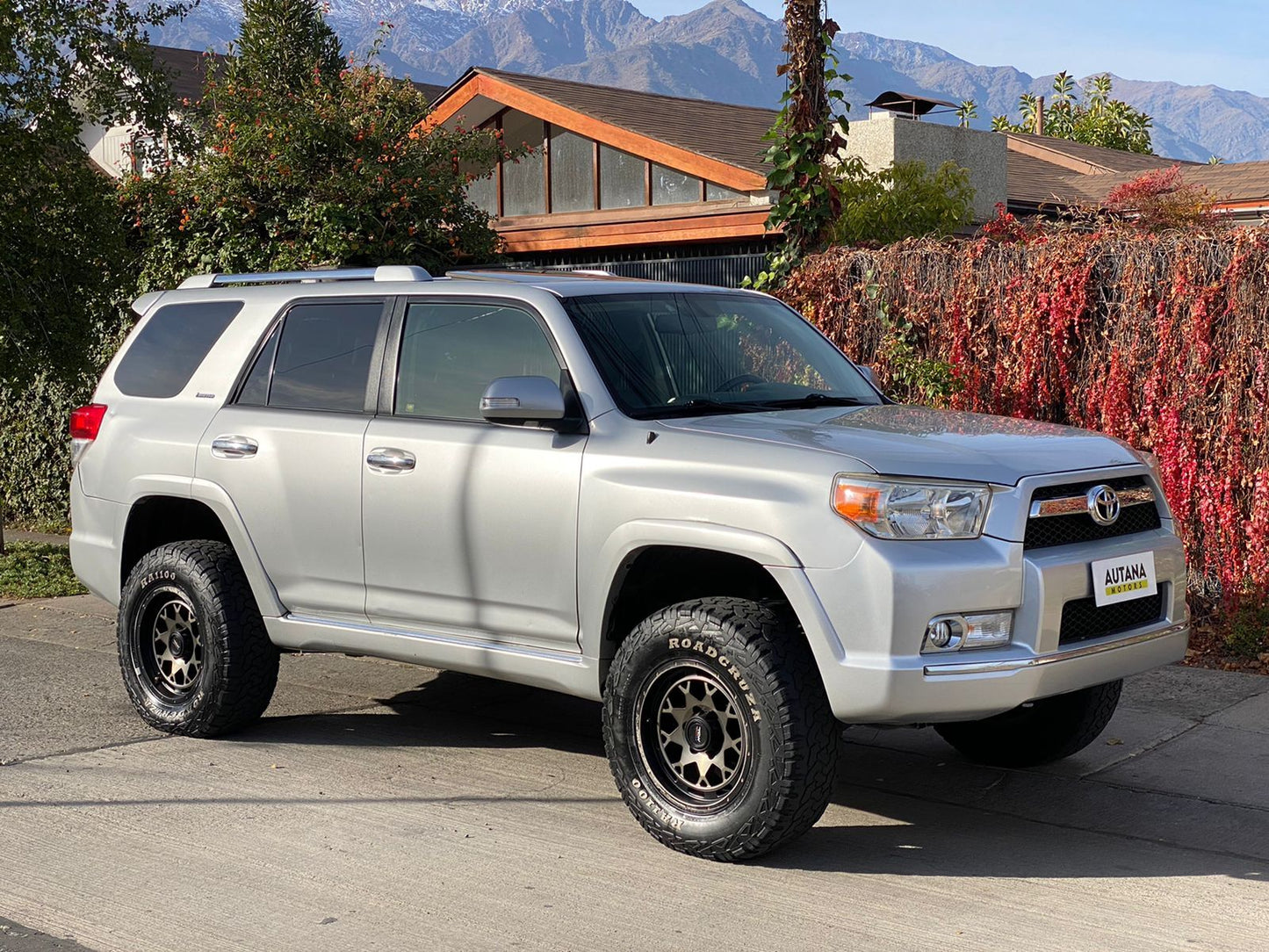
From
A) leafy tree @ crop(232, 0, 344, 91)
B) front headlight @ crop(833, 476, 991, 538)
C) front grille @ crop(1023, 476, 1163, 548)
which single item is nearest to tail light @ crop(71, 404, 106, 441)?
front headlight @ crop(833, 476, 991, 538)

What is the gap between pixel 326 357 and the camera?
648 centimetres

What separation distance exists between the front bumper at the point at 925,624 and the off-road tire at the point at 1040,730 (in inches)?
46.2

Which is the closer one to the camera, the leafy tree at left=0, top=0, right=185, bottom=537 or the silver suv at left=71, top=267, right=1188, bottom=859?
the silver suv at left=71, top=267, right=1188, bottom=859

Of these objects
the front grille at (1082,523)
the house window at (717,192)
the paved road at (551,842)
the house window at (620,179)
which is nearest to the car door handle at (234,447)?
the paved road at (551,842)

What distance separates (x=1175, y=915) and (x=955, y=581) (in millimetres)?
1209

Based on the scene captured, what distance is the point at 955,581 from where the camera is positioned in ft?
15.4

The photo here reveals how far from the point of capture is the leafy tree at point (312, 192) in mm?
11945

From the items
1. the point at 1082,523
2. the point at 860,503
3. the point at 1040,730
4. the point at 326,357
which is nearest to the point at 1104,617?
the point at 1082,523

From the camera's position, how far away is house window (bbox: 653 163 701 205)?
1927 centimetres

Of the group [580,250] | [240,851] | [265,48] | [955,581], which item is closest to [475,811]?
[240,851]

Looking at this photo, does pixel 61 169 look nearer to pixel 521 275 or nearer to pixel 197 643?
pixel 197 643

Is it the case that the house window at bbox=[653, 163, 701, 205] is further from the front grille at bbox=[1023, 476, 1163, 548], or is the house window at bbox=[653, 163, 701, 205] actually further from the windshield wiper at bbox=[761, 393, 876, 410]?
the front grille at bbox=[1023, 476, 1163, 548]

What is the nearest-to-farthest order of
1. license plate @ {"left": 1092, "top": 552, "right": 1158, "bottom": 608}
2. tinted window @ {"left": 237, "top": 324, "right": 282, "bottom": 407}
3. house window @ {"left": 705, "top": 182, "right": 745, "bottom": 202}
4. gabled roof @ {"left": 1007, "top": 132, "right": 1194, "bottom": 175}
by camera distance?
license plate @ {"left": 1092, "top": 552, "right": 1158, "bottom": 608}
tinted window @ {"left": 237, "top": 324, "right": 282, "bottom": 407}
house window @ {"left": 705, "top": 182, "right": 745, "bottom": 202}
gabled roof @ {"left": 1007, "top": 132, "right": 1194, "bottom": 175}

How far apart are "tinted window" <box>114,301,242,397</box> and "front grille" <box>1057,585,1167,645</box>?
394 cm
